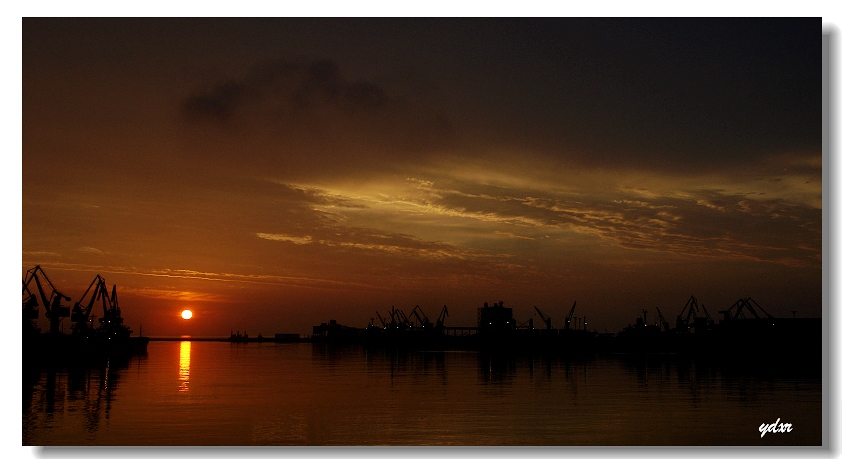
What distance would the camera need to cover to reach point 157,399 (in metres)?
34.7

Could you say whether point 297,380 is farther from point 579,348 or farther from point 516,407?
point 579,348

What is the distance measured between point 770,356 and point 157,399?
297ft

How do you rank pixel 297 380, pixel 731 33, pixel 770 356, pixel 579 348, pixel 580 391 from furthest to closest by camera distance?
pixel 579 348 < pixel 770 356 < pixel 297 380 < pixel 580 391 < pixel 731 33

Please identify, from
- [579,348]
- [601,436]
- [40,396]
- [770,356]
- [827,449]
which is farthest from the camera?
[579,348]
